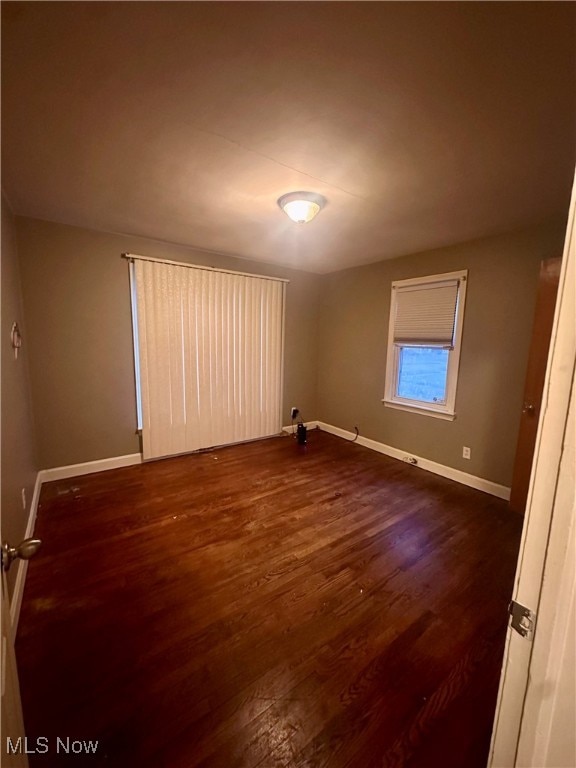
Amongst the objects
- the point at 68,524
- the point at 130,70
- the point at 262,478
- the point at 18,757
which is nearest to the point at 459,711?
the point at 18,757

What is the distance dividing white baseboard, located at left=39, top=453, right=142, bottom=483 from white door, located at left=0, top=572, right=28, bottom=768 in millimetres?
2667

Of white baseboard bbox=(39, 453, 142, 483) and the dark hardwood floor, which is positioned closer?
the dark hardwood floor

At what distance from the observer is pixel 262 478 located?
313 cm

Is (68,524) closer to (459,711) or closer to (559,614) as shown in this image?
(459,711)

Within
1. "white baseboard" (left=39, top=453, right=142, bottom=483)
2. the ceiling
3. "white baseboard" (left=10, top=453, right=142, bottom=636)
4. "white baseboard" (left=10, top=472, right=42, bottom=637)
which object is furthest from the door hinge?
"white baseboard" (left=39, top=453, right=142, bottom=483)

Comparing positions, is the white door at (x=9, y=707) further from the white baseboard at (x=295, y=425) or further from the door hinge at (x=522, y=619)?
the white baseboard at (x=295, y=425)

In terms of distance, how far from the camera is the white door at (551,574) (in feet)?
1.71

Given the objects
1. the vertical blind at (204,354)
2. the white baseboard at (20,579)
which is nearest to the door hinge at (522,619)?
the white baseboard at (20,579)

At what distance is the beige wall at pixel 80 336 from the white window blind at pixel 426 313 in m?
2.37

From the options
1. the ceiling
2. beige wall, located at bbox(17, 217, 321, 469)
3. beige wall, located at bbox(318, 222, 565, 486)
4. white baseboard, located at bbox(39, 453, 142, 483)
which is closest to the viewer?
the ceiling

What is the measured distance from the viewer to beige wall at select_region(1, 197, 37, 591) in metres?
1.67

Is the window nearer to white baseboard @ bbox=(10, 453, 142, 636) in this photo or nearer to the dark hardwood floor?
the dark hardwood floor

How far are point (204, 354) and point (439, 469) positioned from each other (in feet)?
9.56

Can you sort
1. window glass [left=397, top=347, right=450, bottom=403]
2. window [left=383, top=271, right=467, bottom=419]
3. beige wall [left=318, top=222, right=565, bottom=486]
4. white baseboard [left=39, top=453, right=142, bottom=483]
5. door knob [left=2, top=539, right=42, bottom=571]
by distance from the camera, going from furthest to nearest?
window glass [left=397, top=347, right=450, bottom=403]
window [left=383, top=271, right=467, bottom=419]
white baseboard [left=39, top=453, right=142, bottom=483]
beige wall [left=318, top=222, right=565, bottom=486]
door knob [left=2, top=539, right=42, bottom=571]
